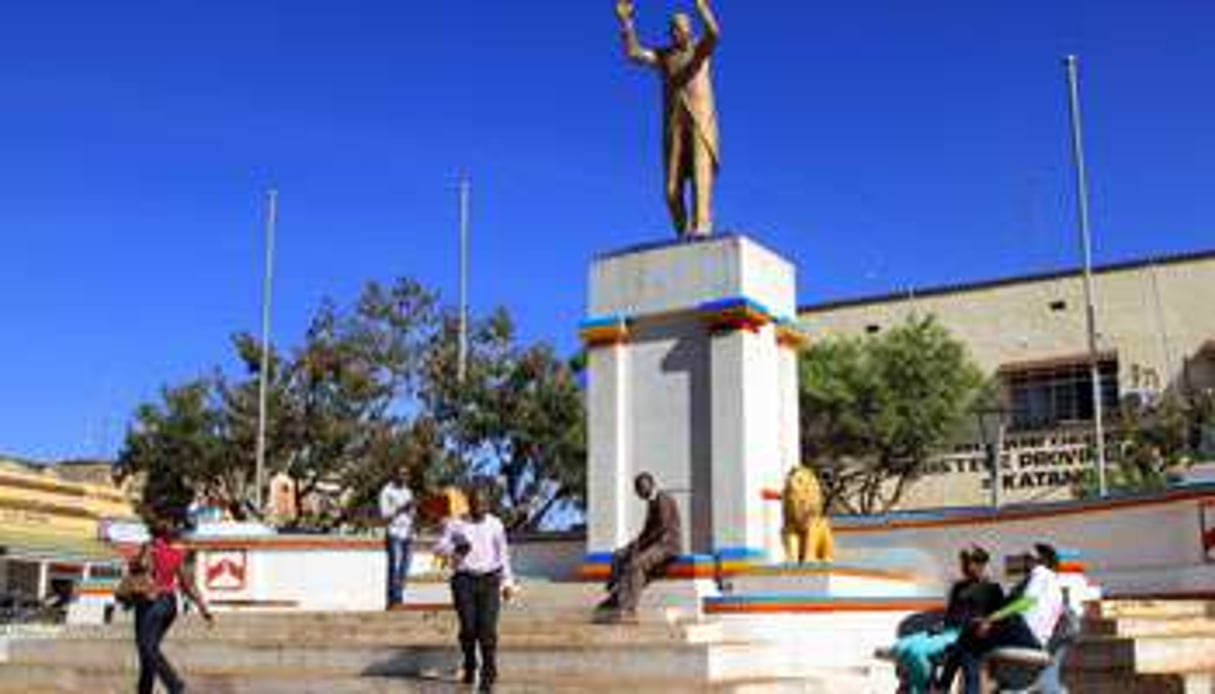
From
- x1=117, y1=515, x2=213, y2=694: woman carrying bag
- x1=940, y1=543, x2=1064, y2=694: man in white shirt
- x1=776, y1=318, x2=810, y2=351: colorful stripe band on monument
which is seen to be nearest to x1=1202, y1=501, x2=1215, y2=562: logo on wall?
x1=776, y1=318, x2=810, y2=351: colorful stripe band on monument

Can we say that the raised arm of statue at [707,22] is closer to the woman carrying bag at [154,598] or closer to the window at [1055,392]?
the woman carrying bag at [154,598]

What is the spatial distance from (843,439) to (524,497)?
353 inches

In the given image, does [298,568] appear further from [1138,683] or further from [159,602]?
[1138,683]

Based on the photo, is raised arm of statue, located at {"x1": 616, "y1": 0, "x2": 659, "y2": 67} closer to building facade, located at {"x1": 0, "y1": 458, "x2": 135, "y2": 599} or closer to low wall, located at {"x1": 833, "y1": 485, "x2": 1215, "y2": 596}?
low wall, located at {"x1": 833, "y1": 485, "x2": 1215, "y2": 596}

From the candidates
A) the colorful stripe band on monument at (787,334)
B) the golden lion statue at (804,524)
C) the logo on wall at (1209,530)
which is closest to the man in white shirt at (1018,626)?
the golden lion statue at (804,524)

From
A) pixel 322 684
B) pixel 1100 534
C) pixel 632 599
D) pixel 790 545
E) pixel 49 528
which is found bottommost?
pixel 322 684

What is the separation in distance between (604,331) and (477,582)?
21.5 ft

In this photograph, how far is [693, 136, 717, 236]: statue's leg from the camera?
1816 centimetres

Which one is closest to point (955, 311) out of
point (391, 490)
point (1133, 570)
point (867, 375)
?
point (867, 375)

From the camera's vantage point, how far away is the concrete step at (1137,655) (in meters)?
11.8

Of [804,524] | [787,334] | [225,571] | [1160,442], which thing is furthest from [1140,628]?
[1160,442]

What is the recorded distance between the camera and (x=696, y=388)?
1730 centimetres

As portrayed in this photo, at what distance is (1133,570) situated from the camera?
18281 millimetres

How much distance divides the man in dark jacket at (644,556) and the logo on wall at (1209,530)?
7685 mm
